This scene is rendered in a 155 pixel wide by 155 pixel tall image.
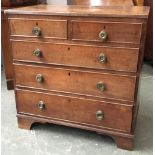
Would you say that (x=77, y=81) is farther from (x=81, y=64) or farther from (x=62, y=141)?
(x=62, y=141)

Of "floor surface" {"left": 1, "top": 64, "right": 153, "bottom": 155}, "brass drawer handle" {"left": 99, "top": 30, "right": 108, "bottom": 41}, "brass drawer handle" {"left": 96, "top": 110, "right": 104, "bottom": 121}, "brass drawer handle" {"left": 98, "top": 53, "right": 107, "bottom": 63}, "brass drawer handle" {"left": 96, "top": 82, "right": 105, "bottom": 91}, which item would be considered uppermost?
"brass drawer handle" {"left": 99, "top": 30, "right": 108, "bottom": 41}

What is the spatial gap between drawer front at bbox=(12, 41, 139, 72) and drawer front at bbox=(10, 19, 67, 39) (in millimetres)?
55

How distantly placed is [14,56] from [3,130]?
1.77 feet

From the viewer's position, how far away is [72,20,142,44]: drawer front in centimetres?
128

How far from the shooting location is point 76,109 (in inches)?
61.4

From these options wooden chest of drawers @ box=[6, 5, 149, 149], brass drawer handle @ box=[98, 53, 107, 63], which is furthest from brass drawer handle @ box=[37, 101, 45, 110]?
brass drawer handle @ box=[98, 53, 107, 63]

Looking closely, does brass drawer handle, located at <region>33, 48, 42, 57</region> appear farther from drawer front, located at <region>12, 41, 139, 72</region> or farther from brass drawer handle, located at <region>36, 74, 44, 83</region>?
brass drawer handle, located at <region>36, 74, 44, 83</region>

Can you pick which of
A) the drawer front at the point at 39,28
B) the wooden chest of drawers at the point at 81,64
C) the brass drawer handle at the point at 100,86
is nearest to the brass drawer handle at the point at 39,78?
the wooden chest of drawers at the point at 81,64

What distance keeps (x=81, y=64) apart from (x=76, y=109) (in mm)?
301

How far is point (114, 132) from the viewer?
1.52 m

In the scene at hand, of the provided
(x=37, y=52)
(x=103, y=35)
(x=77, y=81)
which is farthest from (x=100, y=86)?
(x=37, y=52)

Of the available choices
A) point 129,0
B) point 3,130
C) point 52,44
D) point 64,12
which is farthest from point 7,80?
point 129,0

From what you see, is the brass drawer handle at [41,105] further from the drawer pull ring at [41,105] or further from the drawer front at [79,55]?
the drawer front at [79,55]

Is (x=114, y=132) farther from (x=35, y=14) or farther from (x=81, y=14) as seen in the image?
(x=35, y=14)
